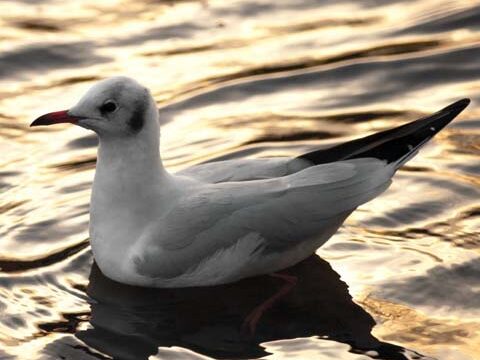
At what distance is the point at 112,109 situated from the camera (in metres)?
A: 7.47

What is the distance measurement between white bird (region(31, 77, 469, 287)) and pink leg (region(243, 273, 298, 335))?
0.36 ft

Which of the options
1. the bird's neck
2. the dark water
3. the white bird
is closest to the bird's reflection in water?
the dark water

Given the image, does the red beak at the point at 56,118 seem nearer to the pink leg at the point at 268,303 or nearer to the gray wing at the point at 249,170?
the gray wing at the point at 249,170

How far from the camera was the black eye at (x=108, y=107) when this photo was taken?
7.44m

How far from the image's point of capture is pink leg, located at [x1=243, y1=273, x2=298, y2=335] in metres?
7.46

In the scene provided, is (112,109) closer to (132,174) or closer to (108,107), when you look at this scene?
(108,107)

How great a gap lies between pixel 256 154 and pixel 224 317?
204 centimetres

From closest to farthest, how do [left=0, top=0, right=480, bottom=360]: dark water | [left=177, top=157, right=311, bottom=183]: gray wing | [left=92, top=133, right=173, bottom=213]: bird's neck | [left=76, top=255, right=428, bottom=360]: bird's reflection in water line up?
[left=76, top=255, right=428, bottom=360]: bird's reflection in water < [left=0, top=0, right=480, bottom=360]: dark water < [left=92, top=133, right=173, bottom=213]: bird's neck < [left=177, top=157, right=311, bottom=183]: gray wing

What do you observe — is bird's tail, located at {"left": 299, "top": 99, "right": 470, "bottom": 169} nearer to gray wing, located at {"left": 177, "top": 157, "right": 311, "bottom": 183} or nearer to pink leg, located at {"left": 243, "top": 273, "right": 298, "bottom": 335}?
gray wing, located at {"left": 177, "top": 157, "right": 311, "bottom": 183}

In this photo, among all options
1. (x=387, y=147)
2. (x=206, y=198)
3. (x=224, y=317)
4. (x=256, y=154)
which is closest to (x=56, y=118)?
(x=206, y=198)

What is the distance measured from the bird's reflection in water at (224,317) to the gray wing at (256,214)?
24 centimetres

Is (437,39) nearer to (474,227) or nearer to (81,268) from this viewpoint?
(474,227)

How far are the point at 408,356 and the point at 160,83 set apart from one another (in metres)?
4.09

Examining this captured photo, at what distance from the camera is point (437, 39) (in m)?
11.1
